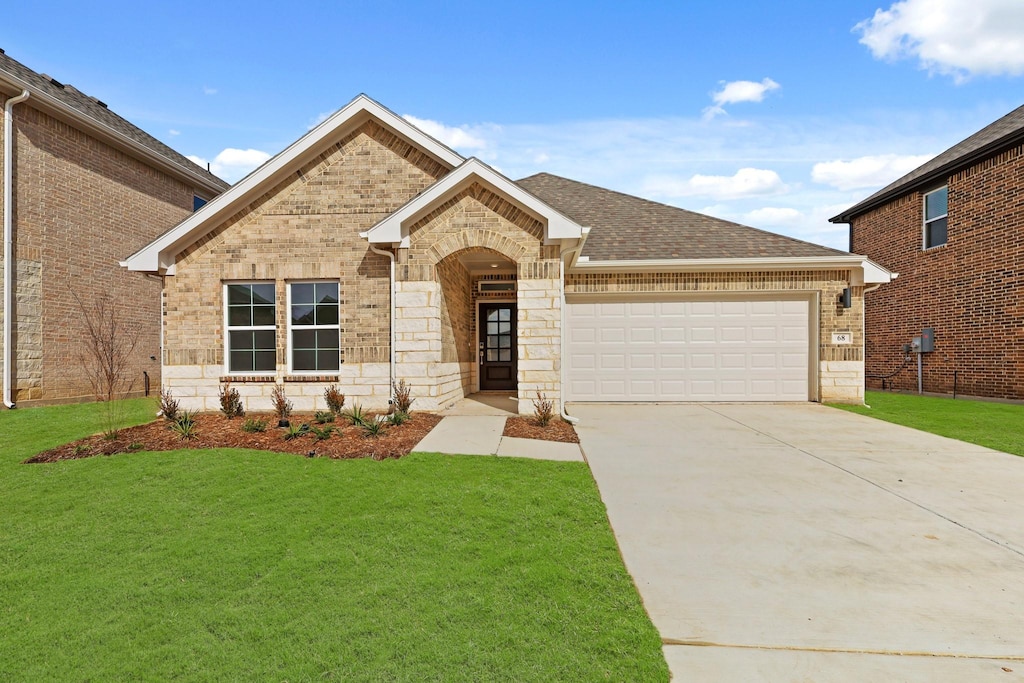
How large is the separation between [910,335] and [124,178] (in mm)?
24735

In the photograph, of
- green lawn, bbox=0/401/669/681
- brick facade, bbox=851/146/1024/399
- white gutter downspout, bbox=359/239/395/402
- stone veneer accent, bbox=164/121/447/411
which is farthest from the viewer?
brick facade, bbox=851/146/1024/399

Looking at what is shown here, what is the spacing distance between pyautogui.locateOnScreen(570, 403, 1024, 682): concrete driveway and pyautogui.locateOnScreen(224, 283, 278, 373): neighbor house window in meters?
7.14

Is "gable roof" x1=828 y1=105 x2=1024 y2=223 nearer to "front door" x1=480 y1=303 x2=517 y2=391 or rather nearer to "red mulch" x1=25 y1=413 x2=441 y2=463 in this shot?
"front door" x1=480 y1=303 x2=517 y2=391

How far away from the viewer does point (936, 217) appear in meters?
14.7

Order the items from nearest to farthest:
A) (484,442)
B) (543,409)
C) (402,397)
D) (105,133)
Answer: (484,442) → (543,409) → (402,397) → (105,133)

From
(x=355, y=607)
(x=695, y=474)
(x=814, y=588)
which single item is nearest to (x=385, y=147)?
(x=695, y=474)

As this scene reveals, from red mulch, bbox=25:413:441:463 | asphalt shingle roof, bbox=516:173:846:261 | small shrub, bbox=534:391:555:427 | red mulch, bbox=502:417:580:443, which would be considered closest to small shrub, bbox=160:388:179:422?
red mulch, bbox=25:413:441:463

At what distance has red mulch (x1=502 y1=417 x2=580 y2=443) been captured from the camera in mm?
7580

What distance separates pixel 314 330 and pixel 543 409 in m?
5.22

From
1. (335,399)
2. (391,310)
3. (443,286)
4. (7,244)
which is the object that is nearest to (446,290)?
(443,286)

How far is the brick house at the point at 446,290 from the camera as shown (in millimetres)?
9164

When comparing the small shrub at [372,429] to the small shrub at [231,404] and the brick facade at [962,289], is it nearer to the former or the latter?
the small shrub at [231,404]

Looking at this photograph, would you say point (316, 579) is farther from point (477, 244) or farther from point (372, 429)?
point (477, 244)

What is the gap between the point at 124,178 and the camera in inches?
568
